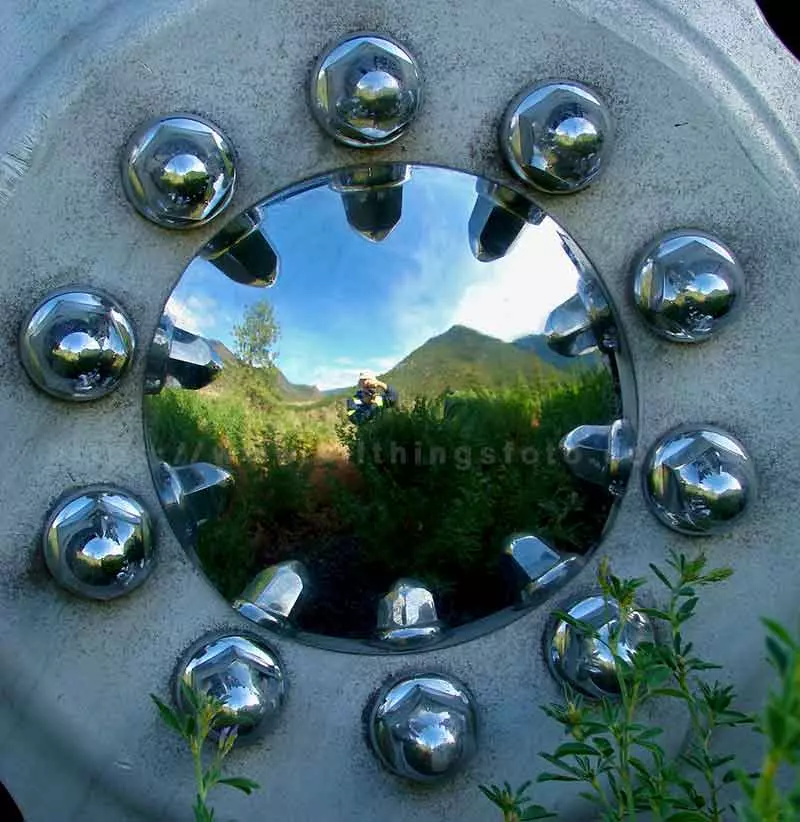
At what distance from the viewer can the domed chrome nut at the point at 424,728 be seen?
3.95 ft

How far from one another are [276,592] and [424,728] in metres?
0.22

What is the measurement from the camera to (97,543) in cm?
118

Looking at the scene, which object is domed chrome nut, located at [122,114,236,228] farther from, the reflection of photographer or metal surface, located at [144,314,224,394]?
the reflection of photographer

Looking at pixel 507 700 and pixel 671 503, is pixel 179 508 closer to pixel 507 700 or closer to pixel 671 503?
pixel 507 700

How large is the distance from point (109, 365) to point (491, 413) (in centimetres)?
42

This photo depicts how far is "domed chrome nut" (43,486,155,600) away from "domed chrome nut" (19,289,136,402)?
119 mm

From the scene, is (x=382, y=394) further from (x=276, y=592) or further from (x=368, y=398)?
(x=276, y=592)

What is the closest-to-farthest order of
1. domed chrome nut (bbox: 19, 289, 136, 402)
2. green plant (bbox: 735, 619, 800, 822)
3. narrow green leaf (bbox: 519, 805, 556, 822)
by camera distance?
green plant (bbox: 735, 619, 800, 822) < narrow green leaf (bbox: 519, 805, 556, 822) < domed chrome nut (bbox: 19, 289, 136, 402)

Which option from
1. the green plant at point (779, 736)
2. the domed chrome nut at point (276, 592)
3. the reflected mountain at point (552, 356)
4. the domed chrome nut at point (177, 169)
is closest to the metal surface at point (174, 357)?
the domed chrome nut at point (177, 169)

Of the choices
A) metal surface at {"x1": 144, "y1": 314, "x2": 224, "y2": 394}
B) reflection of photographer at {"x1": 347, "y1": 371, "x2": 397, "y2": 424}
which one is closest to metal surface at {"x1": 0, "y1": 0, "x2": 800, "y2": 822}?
metal surface at {"x1": 144, "y1": 314, "x2": 224, "y2": 394}

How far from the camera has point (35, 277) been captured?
1.20 meters

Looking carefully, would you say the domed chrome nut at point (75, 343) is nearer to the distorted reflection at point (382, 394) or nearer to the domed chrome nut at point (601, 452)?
the distorted reflection at point (382, 394)

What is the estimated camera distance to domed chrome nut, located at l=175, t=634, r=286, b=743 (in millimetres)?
1198

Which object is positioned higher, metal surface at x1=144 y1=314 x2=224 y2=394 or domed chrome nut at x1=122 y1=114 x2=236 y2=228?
domed chrome nut at x1=122 y1=114 x2=236 y2=228
